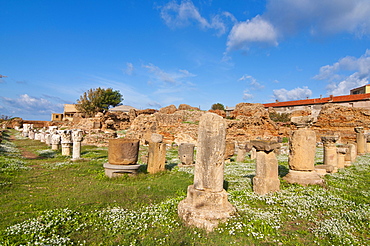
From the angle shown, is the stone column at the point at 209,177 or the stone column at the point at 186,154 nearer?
the stone column at the point at 209,177

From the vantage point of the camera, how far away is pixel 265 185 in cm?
614

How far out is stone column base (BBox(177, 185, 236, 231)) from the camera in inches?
167

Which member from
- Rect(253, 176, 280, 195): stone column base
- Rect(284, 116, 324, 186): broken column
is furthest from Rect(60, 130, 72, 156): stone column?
Rect(284, 116, 324, 186): broken column

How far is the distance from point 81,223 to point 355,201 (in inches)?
249

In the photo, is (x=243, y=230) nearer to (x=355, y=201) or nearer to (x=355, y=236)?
(x=355, y=236)

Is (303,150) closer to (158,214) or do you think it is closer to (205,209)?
(205,209)

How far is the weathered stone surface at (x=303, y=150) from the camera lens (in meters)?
7.09

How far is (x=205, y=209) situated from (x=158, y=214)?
1056 millimetres

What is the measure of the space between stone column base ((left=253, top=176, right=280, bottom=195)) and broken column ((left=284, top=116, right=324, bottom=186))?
134 centimetres

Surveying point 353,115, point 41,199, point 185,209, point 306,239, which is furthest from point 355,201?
point 353,115

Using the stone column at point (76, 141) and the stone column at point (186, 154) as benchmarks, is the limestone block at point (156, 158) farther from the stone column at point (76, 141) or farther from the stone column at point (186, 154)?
the stone column at point (76, 141)

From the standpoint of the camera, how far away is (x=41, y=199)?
5516 mm

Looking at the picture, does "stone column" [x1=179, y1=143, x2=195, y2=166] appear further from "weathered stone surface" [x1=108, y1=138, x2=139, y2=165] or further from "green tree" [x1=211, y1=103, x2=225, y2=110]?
"green tree" [x1=211, y1=103, x2=225, y2=110]

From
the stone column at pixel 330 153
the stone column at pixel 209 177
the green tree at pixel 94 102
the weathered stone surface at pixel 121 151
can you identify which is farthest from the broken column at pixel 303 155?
the green tree at pixel 94 102
